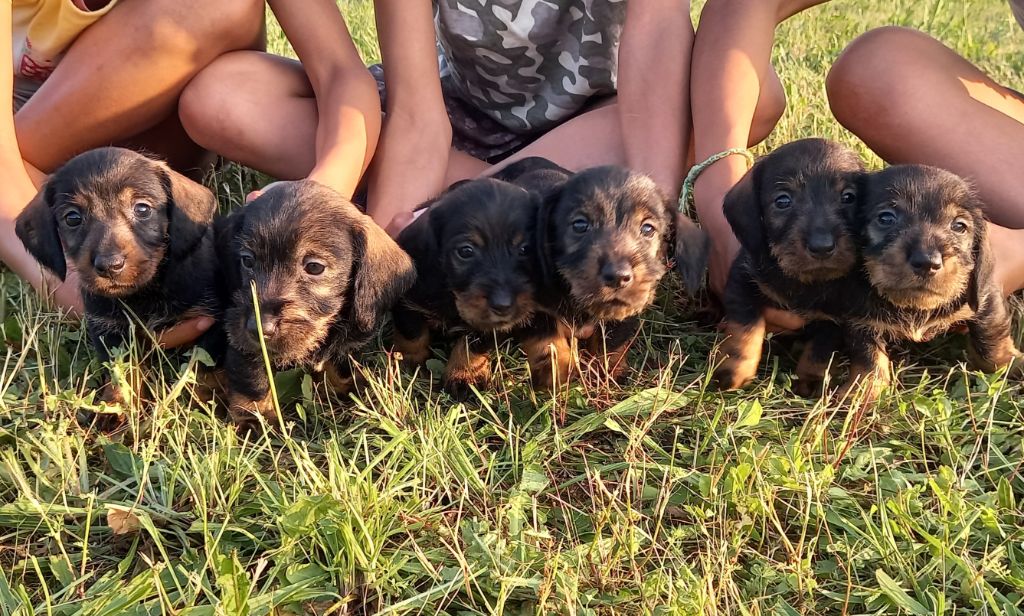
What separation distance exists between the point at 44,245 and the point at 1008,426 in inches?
130

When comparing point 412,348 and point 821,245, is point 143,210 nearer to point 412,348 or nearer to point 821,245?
point 412,348

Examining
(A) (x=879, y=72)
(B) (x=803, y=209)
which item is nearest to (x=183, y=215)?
(B) (x=803, y=209)

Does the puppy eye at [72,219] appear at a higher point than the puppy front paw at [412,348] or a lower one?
higher

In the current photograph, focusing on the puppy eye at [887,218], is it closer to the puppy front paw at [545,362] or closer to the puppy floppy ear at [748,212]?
the puppy floppy ear at [748,212]

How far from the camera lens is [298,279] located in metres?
2.61

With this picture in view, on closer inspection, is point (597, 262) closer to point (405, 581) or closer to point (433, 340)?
point (433, 340)

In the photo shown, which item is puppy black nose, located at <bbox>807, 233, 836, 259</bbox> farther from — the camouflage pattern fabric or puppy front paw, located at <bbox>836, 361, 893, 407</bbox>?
the camouflage pattern fabric

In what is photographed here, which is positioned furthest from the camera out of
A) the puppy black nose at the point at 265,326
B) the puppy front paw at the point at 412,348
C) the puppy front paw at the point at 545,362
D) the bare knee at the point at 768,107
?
the bare knee at the point at 768,107

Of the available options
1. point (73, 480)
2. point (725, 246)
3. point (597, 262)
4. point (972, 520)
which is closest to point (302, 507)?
point (73, 480)

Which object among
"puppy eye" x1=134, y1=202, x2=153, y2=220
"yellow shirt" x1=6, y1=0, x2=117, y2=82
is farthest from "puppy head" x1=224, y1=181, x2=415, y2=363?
"yellow shirt" x1=6, y1=0, x2=117, y2=82

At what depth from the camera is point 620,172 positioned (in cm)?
290

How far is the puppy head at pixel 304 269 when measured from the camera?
255 centimetres

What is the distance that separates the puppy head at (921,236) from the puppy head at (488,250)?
1.14 m

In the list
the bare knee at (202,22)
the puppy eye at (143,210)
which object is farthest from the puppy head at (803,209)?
the bare knee at (202,22)
